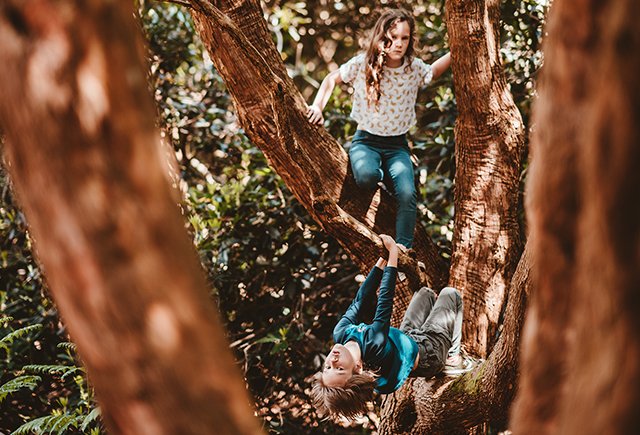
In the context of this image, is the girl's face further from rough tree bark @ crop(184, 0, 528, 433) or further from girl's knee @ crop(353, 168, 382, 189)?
girl's knee @ crop(353, 168, 382, 189)

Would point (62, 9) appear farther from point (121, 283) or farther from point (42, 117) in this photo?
point (121, 283)

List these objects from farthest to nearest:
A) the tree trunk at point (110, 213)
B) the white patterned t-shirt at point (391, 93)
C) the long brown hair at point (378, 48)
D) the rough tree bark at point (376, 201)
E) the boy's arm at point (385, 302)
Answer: the white patterned t-shirt at point (391, 93) < the long brown hair at point (378, 48) < the rough tree bark at point (376, 201) < the boy's arm at point (385, 302) < the tree trunk at point (110, 213)

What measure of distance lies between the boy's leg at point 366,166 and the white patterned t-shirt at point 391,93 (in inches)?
5.9

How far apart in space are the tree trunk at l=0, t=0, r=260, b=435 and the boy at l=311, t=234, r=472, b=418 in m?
1.97

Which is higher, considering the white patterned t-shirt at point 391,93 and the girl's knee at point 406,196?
the white patterned t-shirt at point 391,93

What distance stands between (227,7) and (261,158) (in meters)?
1.74

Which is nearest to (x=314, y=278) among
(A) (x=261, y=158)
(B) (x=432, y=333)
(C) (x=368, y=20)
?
(A) (x=261, y=158)

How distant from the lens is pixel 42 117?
52.4 inches

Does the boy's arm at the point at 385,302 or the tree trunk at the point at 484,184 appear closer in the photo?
the boy's arm at the point at 385,302

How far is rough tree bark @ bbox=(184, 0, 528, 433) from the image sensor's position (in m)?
3.48

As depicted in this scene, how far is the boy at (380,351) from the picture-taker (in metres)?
3.30

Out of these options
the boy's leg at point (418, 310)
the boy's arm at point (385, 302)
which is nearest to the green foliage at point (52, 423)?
the boy's arm at point (385, 302)

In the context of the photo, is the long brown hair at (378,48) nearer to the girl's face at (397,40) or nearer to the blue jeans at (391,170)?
the girl's face at (397,40)

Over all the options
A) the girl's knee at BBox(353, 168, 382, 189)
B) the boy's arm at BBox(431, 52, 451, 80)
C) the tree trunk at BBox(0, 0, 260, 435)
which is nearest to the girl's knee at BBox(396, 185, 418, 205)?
the girl's knee at BBox(353, 168, 382, 189)
